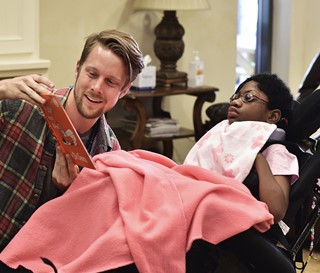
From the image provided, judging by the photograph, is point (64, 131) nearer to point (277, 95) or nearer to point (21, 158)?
point (21, 158)

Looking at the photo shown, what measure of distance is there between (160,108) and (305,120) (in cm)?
229

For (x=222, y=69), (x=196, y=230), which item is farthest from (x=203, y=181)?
(x=222, y=69)

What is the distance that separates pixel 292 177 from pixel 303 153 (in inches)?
4.7

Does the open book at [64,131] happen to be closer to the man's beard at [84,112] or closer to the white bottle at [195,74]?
the man's beard at [84,112]

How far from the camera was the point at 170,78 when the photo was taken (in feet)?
13.1

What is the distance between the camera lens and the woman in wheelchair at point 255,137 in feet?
5.79

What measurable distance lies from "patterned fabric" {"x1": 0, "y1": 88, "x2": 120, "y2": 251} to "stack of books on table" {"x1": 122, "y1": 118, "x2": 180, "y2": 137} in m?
2.00

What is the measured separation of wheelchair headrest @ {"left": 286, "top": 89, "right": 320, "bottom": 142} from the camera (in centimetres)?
200

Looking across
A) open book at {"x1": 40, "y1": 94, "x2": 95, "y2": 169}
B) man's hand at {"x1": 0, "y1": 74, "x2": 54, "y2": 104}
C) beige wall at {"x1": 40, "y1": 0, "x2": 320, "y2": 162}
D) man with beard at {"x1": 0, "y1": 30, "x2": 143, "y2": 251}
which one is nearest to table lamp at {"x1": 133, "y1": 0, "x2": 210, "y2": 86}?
beige wall at {"x1": 40, "y1": 0, "x2": 320, "y2": 162}

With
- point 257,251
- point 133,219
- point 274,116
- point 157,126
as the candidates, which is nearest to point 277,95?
point 274,116

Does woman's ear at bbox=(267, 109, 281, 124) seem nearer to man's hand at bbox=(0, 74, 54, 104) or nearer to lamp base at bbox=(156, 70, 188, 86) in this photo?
man's hand at bbox=(0, 74, 54, 104)

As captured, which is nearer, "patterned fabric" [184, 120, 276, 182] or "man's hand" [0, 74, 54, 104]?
"man's hand" [0, 74, 54, 104]

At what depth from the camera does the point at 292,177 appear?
72.7 inches

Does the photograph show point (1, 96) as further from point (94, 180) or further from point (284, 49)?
point (284, 49)
